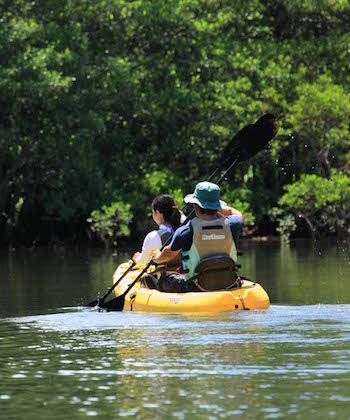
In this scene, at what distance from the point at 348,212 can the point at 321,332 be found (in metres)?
19.7

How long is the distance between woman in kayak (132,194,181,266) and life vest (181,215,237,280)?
108 centimetres

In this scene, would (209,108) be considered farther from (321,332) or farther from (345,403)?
(345,403)

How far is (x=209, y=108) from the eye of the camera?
1276 inches

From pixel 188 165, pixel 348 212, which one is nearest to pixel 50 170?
pixel 188 165

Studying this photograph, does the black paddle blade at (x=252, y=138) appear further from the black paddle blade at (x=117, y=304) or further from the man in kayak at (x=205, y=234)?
the man in kayak at (x=205, y=234)

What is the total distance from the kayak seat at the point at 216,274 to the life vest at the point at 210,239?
6 cm

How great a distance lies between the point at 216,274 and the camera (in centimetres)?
1417

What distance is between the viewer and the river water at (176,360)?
899 centimetres

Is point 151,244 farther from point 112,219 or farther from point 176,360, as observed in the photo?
point 112,219

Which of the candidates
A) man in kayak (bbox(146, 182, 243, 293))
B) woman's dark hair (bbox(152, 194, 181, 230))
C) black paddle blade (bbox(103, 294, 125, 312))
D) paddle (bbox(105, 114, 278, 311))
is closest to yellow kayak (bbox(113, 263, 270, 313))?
man in kayak (bbox(146, 182, 243, 293))

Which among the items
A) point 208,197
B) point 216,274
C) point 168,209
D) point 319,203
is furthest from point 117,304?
point 319,203

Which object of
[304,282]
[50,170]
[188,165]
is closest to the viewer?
[304,282]

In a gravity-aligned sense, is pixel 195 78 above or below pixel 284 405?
above

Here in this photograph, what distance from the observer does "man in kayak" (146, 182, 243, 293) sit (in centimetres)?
1395
